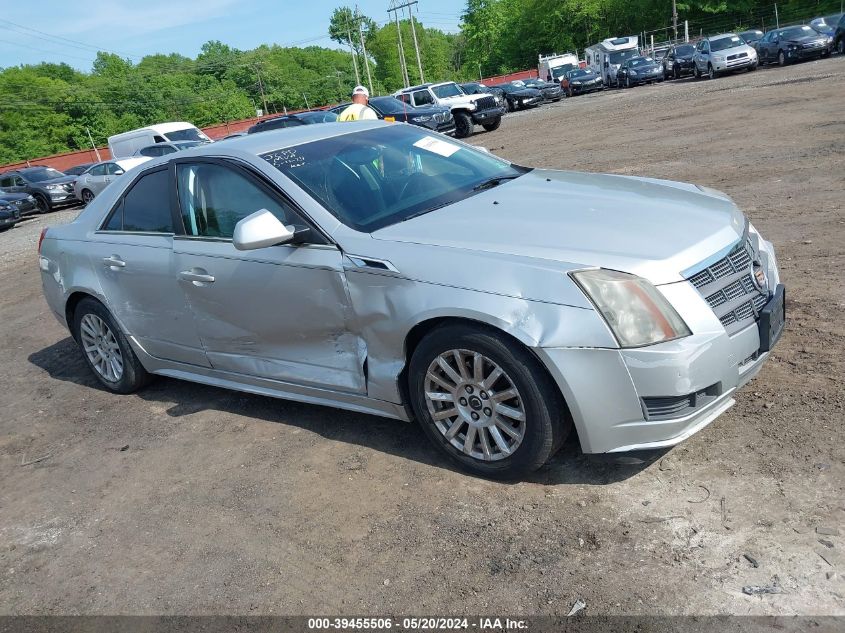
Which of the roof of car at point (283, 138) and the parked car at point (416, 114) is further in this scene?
the parked car at point (416, 114)

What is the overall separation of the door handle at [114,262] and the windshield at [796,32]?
31.9 meters

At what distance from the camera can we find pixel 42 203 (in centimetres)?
2581

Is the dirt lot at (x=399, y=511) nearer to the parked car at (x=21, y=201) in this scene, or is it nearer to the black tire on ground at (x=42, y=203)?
the parked car at (x=21, y=201)

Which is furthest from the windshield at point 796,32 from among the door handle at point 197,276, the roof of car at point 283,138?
the door handle at point 197,276

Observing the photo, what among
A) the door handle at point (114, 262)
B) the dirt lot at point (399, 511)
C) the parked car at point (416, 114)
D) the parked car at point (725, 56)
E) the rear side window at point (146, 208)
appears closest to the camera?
the dirt lot at point (399, 511)

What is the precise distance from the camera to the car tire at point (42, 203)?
2558 cm

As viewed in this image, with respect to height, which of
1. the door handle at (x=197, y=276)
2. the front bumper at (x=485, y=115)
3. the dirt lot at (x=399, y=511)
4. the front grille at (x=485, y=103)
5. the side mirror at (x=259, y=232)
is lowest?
the dirt lot at (x=399, y=511)

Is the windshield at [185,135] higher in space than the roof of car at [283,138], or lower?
lower

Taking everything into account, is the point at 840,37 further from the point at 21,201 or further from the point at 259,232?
the point at 259,232

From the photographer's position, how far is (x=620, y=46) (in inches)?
1740

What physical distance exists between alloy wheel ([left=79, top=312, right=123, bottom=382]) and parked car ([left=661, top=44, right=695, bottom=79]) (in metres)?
35.3

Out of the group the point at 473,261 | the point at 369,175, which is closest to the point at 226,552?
the point at 473,261

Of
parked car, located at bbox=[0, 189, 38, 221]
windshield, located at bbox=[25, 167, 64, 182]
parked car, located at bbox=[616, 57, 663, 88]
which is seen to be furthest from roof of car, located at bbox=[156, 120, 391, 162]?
parked car, located at bbox=[616, 57, 663, 88]

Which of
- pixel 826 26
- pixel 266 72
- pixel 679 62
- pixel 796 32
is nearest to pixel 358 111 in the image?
pixel 796 32
